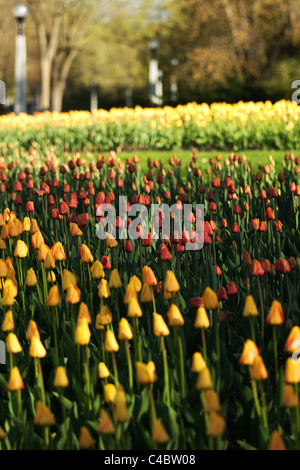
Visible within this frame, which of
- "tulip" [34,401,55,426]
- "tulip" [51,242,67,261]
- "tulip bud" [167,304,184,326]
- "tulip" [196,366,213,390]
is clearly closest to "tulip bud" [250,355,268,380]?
"tulip" [196,366,213,390]

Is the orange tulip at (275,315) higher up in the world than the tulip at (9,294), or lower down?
lower down

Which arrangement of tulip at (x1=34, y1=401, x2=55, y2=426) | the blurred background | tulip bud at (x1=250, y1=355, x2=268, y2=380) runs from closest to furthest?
tulip at (x1=34, y1=401, x2=55, y2=426), tulip bud at (x1=250, y1=355, x2=268, y2=380), the blurred background

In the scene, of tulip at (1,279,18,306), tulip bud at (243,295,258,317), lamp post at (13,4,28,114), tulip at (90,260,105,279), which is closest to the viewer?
tulip bud at (243,295,258,317)

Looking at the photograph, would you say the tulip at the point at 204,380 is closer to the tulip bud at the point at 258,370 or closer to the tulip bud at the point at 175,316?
the tulip bud at the point at 258,370

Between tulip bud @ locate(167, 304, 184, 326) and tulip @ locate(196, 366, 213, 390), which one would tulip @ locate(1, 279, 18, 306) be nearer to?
tulip bud @ locate(167, 304, 184, 326)

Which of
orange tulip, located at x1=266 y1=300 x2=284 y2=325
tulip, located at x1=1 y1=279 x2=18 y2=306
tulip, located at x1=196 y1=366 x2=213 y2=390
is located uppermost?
tulip, located at x1=1 y1=279 x2=18 y2=306

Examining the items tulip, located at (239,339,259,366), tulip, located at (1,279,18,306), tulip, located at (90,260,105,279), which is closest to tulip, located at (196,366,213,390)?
tulip, located at (239,339,259,366)

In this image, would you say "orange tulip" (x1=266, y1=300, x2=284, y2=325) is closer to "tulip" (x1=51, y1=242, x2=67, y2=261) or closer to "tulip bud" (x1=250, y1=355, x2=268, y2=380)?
"tulip bud" (x1=250, y1=355, x2=268, y2=380)

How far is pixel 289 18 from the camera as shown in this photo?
34.4 m

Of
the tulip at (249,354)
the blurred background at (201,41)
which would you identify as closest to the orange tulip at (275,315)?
the tulip at (249,354)

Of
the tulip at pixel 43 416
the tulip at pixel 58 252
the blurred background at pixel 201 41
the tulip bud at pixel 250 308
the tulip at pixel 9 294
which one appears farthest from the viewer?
the blurred background at pixel 201 41

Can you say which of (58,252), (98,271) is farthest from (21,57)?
(98,271)

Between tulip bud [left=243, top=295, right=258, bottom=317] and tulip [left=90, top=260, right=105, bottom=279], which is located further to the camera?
tulip [left=90, top=260, right=105, bottom=279]

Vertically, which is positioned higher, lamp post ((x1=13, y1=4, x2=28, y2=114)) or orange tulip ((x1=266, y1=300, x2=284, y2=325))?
lamp post ((x1=13, y1=4, x2=28, y2=114))
